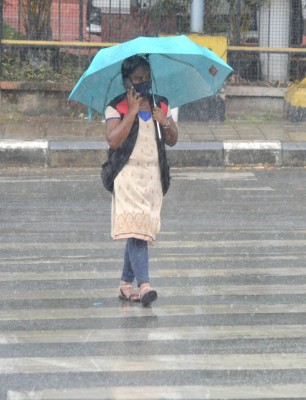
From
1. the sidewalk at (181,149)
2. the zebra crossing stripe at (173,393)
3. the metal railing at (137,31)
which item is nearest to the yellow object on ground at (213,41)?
the metal railing at (137,31)

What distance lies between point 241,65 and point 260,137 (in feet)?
7.55

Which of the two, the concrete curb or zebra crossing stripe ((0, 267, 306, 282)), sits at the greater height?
the concrete curb

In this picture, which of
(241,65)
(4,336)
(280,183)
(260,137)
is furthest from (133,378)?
(241,65)

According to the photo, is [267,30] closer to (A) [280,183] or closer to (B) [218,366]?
(A) [280,183]

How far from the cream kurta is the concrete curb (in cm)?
595

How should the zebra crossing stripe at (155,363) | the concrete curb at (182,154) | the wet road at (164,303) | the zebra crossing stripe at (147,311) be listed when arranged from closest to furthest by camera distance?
1. the wet road at (164,303)
2. the zebra crossing stripe at (155,363)
3. the zebra crossing stripe at (147,311)
4. the concrete curb at (182,154)

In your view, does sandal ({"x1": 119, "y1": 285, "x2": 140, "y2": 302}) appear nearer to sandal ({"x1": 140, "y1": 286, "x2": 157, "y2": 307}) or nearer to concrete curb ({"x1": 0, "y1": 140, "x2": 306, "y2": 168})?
sandal ({"x1": 140, "y1": 286, "x2": 157, "y2": 307})

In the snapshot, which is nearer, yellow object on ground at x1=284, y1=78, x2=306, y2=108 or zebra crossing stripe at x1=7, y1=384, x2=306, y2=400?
zebra crossing stripe at x1=7, y1=384, x2=306, y2=400

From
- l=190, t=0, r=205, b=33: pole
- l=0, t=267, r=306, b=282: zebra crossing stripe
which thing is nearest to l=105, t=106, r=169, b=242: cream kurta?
l=0, t=267, r=306, b=282: zebra crossing stripe

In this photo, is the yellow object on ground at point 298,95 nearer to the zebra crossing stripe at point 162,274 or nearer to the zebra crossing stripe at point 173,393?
A: the zebra crossing stripe at point 162,274

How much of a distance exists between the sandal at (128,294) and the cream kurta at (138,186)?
38 cm

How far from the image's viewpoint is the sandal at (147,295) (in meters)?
6.13

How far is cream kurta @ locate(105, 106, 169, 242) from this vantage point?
20.0 ft

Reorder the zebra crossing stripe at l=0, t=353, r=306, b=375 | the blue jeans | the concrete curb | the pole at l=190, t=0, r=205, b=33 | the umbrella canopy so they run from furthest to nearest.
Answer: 1. the pole at l=190, t=0, r=205, b=33
2. the concrete curb
3. the blue jeans
4. the umbrella canopy
5. the zebra crossing stripe at l=0, t=353, r=306, b=375
